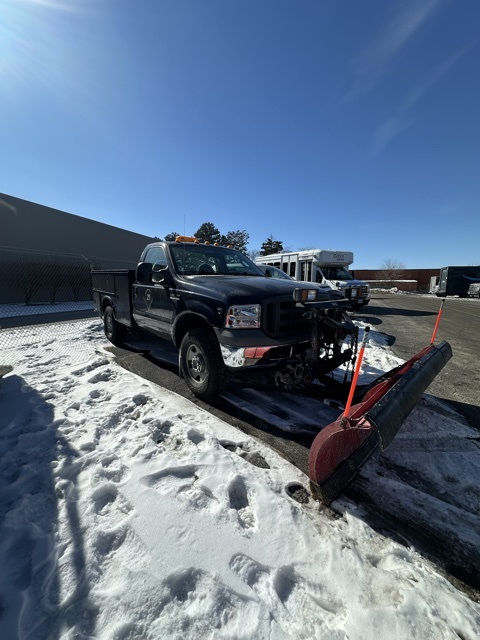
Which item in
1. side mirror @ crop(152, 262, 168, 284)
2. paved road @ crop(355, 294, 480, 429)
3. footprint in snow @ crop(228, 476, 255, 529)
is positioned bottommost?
paved road @ crop(355, 294, 480, 429)

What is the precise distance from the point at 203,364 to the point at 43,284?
15868mm

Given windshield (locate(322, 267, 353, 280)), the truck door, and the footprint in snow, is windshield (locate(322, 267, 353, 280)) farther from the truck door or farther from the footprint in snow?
the footprint in snow

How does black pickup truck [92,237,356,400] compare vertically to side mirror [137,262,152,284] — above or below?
below

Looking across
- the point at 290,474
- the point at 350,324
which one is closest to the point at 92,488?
the point at 290,474

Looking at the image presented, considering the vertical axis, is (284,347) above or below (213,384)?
above

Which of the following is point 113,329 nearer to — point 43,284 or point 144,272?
point 144,272

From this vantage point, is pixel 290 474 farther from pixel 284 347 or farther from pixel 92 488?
pixel 92 488

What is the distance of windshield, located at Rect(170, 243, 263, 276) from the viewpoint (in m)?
4.56

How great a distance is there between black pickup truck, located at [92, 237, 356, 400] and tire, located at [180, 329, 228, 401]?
0.01 metres

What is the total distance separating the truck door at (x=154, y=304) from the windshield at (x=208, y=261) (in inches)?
11.4

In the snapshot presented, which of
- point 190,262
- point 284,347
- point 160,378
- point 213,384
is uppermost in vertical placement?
point 190,262

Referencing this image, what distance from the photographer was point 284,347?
10.3 ft

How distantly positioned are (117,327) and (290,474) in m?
5.24

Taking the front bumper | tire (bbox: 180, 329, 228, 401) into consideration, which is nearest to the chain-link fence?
tire (bbox: 180, 329, 228, 401)
